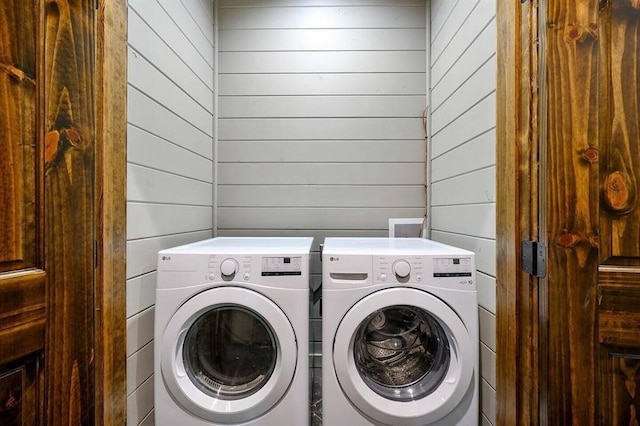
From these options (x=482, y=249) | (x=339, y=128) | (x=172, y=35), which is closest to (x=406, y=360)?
(x=482, y=249)

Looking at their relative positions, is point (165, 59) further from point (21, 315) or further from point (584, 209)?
point (584, 209)

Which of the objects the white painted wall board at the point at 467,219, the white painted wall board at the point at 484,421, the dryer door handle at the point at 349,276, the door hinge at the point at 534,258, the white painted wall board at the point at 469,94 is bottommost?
the white painted wall board at the point at 484,421

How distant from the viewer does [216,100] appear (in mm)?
1993

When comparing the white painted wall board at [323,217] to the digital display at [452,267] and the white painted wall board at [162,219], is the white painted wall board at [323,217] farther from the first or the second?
the digital display at [452,267]

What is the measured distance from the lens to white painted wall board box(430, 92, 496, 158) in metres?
1.20

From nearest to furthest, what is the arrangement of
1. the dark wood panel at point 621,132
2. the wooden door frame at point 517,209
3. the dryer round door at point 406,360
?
1. the dark wood panel at point 621,132
2. the wooden door frame at point 517,209
3. the dryer round door at point 406,360

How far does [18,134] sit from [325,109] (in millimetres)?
1576

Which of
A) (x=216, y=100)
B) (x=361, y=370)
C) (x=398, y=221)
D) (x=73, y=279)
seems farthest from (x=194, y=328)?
(x=216, y=100)

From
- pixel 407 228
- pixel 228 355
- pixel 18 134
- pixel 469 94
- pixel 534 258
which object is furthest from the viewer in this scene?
pixel 407 228

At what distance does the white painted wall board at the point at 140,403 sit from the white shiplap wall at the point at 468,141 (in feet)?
4.62

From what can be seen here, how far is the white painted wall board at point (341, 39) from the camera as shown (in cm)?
196

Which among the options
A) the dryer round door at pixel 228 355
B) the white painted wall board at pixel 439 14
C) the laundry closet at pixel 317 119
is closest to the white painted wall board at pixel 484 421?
the dryer round door at pixel 228 355

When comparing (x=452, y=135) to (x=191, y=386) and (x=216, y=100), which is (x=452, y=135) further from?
(x=191, y=386)

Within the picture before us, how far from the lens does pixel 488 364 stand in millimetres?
1187
